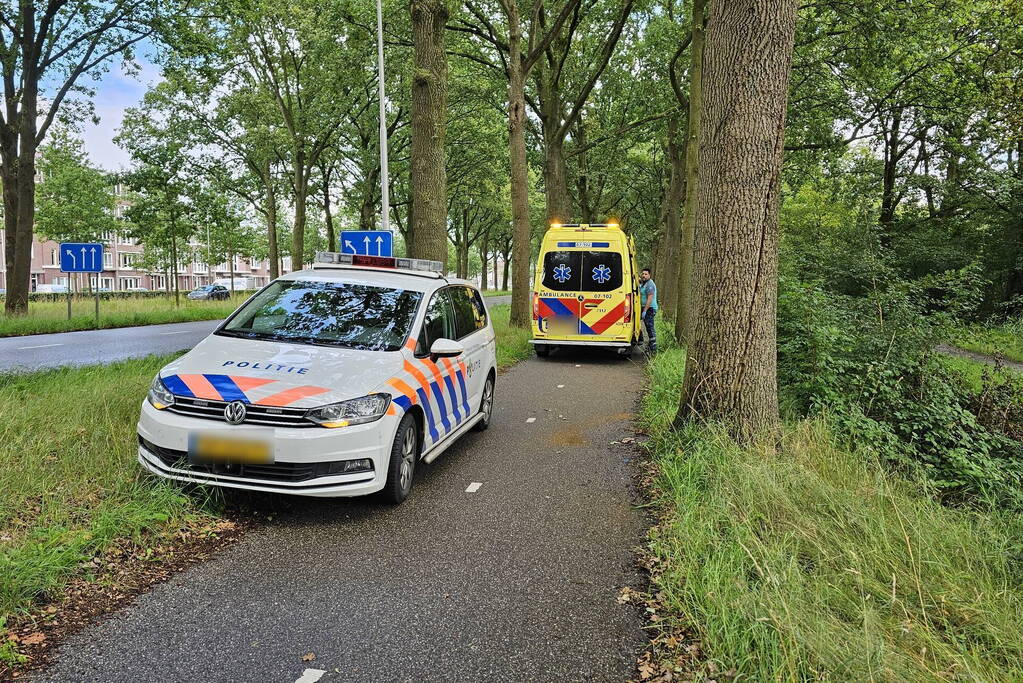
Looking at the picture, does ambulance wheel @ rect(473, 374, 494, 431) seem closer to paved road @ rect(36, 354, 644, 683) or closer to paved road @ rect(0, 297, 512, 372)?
paved road @ rect(36, 354, 644, 683)

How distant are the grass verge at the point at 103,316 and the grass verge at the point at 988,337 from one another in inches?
724

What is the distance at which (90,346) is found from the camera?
13.2m

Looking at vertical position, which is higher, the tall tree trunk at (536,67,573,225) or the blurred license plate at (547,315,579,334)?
the tall tree trunk at (536,67,573,225)

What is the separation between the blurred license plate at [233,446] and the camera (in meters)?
4.12

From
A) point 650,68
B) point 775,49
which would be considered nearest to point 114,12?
point 650,68

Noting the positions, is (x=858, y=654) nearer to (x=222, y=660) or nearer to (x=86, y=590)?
(x=222, y=660)

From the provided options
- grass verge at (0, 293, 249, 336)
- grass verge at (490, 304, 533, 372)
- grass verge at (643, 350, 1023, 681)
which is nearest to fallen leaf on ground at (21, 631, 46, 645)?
grass verge at (643, 350, 1023, 681)

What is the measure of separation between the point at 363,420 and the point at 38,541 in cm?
183

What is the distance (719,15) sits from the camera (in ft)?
18.1

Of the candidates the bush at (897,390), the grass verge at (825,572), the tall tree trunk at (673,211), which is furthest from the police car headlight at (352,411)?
the tall tree trunk at (673,211)

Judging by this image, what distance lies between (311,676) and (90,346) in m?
12.9

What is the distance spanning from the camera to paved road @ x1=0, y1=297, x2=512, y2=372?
10.7m

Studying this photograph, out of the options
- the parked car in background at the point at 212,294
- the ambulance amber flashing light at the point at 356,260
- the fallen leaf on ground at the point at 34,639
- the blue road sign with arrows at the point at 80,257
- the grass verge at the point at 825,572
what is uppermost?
the blue road sign with arrows at the point at 80,257

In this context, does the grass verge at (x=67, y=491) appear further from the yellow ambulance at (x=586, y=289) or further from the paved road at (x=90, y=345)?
the yellow ambulance at (x=586, y=289)
